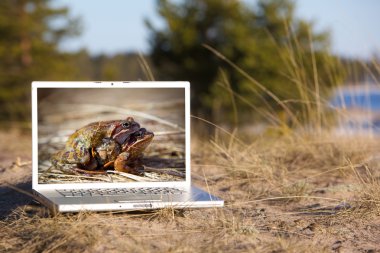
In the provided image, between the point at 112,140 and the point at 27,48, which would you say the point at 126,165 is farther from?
the point at 27,48

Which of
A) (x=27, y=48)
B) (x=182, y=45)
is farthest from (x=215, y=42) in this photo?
(x=27, y=48)

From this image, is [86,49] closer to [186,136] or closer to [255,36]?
[255,36]

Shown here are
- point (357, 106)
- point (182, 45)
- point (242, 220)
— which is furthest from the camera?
point (182, 45)

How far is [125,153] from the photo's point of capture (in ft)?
7.82

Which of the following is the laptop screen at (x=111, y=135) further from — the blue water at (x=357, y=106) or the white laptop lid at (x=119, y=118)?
the blue water at (x=357, y=106)

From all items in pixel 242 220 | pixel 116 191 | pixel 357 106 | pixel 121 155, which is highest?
pixel 357 106

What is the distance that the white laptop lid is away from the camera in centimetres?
238

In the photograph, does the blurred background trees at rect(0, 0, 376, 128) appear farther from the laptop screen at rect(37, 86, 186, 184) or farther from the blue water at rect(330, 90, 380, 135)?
the laptop screen at rect(37, 86, 186, 184)

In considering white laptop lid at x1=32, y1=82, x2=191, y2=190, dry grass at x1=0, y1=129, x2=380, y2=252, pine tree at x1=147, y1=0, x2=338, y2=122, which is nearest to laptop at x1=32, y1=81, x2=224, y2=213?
white laptop lid at x1=32, y1=82, x2=191, y2=190

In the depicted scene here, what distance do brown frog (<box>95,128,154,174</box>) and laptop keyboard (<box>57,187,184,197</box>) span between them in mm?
97

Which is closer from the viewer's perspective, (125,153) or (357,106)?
(125,153)

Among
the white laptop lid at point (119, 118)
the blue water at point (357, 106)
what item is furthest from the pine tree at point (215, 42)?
the white laptop lid at point (119, 118)

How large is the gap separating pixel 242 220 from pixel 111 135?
631 mm

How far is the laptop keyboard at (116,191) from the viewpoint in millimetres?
2213
